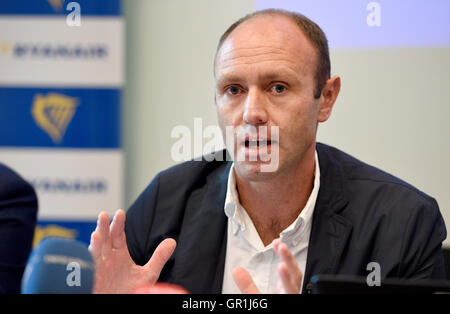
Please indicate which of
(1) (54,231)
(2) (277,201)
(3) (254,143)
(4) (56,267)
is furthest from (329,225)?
(1) (54,231)

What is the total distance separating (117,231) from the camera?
138 cm

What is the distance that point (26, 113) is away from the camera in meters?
3.19

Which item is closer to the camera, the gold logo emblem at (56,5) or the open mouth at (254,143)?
the open mouth at (254,143)

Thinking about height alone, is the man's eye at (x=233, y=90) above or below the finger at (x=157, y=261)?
above

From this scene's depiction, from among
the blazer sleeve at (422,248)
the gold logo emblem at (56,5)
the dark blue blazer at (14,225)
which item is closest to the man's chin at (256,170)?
the blazer sleeve at (422,248)

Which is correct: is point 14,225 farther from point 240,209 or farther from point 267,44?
point 267,44

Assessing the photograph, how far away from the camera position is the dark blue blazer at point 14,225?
1.68 metres

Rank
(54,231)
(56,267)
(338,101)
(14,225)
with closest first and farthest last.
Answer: (56,267)
(14,225)
(338,101)
(54,231)

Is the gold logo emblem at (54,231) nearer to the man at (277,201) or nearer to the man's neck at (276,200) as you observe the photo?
the man at (277,201)

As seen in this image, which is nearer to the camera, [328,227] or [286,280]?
[286,280]

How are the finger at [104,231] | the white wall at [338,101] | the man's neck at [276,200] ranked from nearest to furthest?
the finger at [104,231], the man's neck at [276,200], the white wall at [338,101]

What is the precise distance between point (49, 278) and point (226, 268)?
0.80 meters

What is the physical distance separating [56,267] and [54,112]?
234 centimetres

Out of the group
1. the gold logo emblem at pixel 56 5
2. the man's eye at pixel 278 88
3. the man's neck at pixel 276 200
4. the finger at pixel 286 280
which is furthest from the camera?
the gold logo emblem at pixel 56 5
